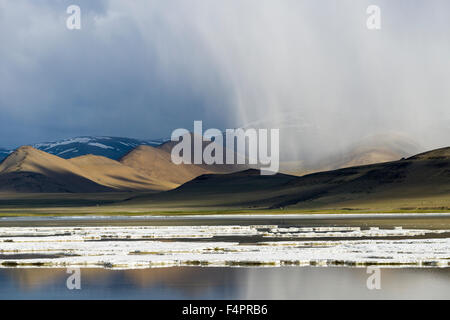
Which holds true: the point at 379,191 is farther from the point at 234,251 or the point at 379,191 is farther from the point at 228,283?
the point at 228,283

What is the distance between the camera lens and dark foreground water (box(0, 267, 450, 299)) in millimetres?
29141

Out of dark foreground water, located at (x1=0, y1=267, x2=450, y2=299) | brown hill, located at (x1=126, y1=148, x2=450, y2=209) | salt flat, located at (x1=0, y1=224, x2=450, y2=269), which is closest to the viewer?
dark foreground water, located at (x1=0, y1=267, x2=450, y2=299)

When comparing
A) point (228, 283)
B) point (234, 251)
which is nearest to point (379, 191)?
point (234, 251)

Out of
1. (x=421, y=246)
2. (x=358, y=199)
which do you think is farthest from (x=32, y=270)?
(x=358, y=199)

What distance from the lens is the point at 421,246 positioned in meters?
47.0

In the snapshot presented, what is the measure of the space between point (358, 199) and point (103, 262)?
134010 millimetres

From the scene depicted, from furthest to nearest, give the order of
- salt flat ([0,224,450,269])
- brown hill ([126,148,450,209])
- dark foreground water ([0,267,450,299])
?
brown hill ([126,148,450,209]) → salt flat ([0,224,450,269]) → dark foreground water ([0,267,450,299])

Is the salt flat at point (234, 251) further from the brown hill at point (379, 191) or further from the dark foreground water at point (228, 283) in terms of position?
the brown hill at point (379, 191)

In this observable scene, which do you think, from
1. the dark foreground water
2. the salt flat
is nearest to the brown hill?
the salt flat

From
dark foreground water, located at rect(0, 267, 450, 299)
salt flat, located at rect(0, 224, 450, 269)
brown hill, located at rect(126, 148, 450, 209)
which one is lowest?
dark foreground water, located at rect(0, 267, 450, 299)

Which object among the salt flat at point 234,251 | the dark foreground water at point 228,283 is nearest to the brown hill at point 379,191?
the salt flat at point 234,251

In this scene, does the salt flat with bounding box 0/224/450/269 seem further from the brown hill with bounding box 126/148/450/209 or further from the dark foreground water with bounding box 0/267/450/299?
the brown hill with bounding box 126/148/450/209
